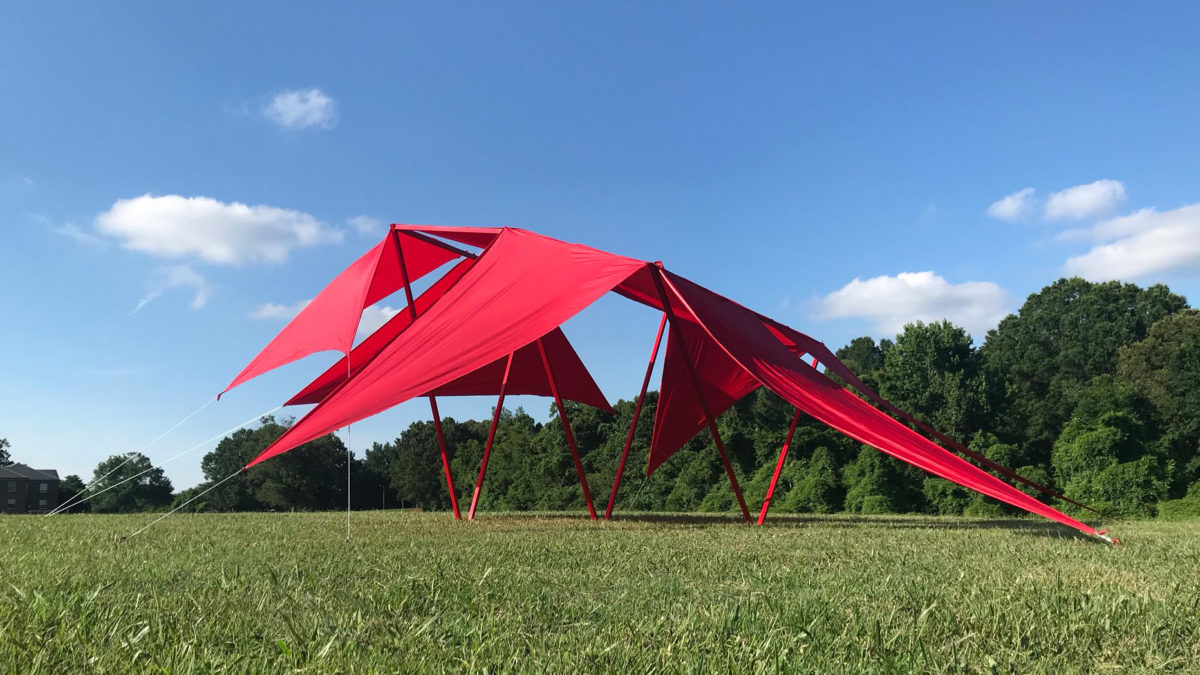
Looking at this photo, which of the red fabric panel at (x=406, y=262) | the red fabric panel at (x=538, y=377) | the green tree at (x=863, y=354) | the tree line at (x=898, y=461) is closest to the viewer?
the red fabric panel at (x=406, y=262)

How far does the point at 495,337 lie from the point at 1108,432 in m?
17.4

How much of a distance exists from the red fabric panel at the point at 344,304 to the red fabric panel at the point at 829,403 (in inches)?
156

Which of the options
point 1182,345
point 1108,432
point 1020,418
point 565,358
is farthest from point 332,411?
point 1182,345

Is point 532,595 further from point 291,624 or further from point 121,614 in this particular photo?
point 121,614

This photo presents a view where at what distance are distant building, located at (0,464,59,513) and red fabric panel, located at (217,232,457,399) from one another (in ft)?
240

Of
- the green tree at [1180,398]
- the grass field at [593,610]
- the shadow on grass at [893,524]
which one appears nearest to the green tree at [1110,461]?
the green tree at [1180,398]

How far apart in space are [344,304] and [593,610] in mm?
8128

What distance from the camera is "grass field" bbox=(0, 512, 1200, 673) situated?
95.4 inches

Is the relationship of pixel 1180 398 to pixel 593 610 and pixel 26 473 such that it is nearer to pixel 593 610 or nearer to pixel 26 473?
pixel 593 610

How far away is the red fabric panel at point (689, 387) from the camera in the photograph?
11281 mm

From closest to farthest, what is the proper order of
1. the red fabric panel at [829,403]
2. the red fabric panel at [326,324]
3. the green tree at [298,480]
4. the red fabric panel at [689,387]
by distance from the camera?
1. the red fabric panel at [829,403]
2. the red fabric panel at [326,324]
3. the red fabric panel at [689,387]
4. the green tree at [298,480]

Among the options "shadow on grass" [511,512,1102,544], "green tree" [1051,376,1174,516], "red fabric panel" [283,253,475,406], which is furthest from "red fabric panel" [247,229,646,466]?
"green tree" [1051,376,1174,516]

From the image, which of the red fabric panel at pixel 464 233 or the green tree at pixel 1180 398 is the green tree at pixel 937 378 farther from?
the red fabric panel at pixel 464 233

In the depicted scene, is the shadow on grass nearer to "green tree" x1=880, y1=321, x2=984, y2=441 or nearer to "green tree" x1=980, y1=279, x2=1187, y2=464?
"green tree" x1=880, y1=321, x2=984, y2=441
